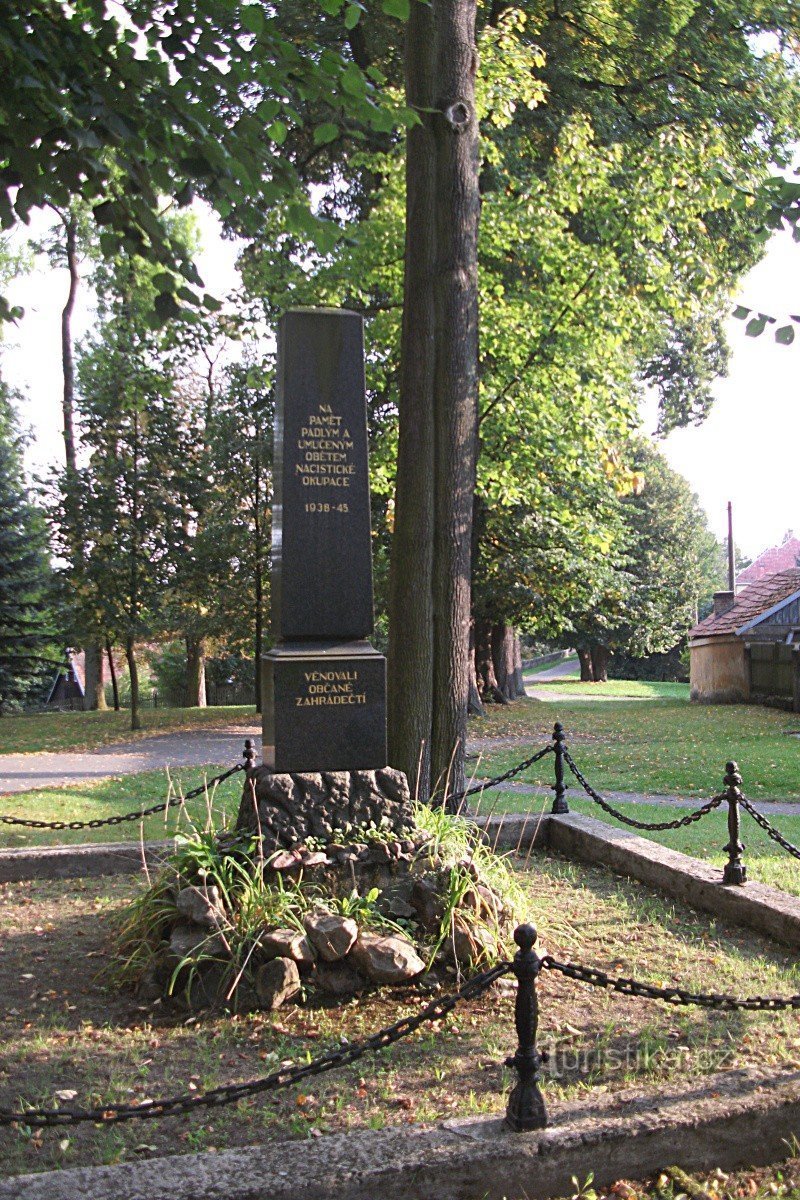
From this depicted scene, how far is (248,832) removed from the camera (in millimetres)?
5812

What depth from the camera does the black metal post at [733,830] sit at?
252 inches

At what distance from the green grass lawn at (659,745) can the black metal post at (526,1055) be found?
457cm

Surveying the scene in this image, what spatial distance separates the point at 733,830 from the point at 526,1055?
330 centimetres

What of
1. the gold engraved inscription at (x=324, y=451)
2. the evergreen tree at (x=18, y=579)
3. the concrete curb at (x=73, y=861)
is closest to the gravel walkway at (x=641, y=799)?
the concrete curb at (x=73, y=861)

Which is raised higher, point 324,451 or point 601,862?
point 324,451

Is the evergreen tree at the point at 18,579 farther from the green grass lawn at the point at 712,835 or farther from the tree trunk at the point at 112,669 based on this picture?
the green grass lawn at the point at 712,835

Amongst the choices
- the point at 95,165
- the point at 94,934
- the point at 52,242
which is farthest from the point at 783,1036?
the point at 52,242

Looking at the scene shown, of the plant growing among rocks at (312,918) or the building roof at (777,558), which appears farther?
the building roof at (777,558)

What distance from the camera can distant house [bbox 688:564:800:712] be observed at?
2664cm

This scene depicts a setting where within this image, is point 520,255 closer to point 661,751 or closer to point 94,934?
point 661,751

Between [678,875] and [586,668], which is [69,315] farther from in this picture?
[678,875]

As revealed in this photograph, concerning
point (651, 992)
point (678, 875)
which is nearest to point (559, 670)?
point (678, 875)

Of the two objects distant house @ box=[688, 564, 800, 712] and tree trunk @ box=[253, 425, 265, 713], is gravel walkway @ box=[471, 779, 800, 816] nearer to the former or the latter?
tree trunk @ box=[253, 425, 265, 713]

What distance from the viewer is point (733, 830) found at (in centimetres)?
644
